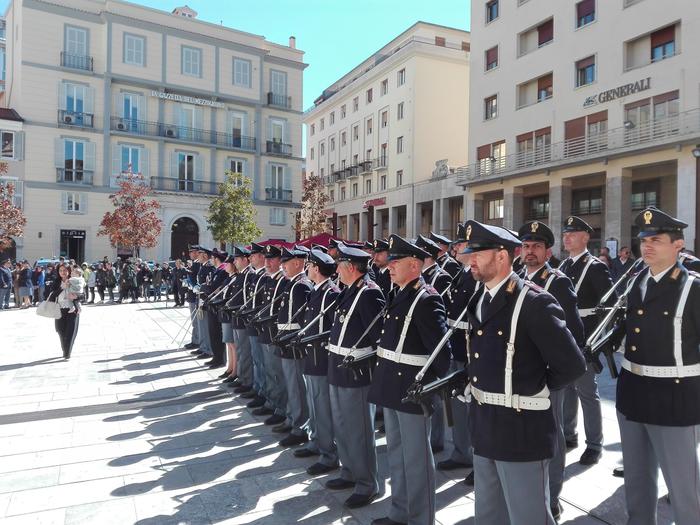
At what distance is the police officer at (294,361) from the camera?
241 inches

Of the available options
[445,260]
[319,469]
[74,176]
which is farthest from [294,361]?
[74,176]

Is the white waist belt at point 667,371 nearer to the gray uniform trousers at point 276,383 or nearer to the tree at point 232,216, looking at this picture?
the gray uniform trousers at point 276,383

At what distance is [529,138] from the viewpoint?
3059 cm

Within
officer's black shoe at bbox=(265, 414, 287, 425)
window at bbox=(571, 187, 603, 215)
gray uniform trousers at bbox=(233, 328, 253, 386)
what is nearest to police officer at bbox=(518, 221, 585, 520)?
officer's black shoe at bbox=(265, 414, 287, 425)

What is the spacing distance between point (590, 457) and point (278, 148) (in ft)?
123

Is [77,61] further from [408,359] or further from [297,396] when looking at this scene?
[408,359]

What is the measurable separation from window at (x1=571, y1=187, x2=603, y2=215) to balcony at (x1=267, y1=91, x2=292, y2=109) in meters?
21.6

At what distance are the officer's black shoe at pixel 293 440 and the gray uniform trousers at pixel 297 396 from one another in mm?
33

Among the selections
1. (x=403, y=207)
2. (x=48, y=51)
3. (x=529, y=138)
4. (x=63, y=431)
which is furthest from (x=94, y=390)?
(x=403, y=207)

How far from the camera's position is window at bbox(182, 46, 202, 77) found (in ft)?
120

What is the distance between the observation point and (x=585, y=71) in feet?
90.1

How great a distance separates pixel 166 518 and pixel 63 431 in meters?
2.93

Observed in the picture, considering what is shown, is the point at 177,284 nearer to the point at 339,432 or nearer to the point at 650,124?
the point at 339,432

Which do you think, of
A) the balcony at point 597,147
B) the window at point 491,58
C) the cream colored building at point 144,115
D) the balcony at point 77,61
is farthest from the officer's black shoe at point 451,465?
the balcony at point 77,61
